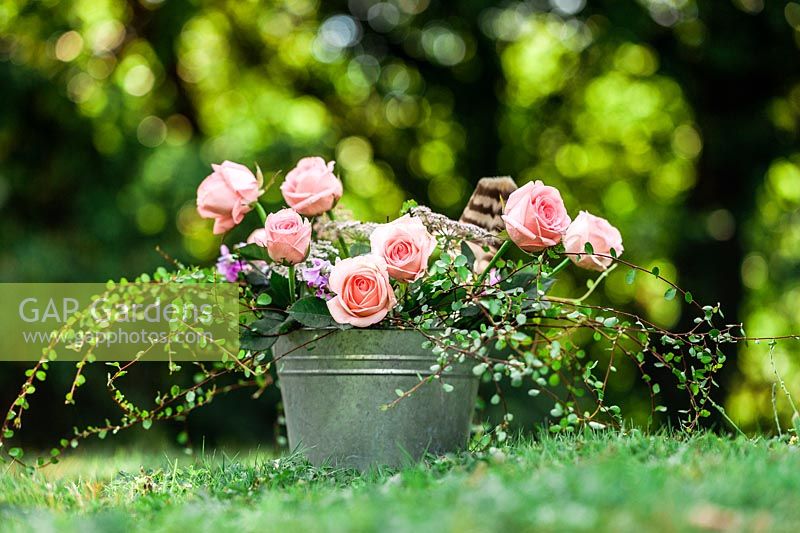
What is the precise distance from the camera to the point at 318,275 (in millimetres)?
2301

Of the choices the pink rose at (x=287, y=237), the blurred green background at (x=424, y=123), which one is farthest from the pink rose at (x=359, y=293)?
the blurred green background at (x=424, y=123)

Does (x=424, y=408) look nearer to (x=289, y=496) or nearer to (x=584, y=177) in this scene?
(x=289, y=496)

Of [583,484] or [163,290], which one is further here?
[163,290]

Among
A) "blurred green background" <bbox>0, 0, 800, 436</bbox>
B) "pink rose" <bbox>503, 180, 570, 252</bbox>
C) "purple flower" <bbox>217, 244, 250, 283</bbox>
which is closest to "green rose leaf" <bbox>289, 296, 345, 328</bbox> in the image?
"purple flower" <bbox>217, 244, 250, 283</bbox>

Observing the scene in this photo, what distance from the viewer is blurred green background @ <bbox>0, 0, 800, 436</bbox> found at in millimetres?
6094

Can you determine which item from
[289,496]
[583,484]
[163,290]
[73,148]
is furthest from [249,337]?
[73,148]

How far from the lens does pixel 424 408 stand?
227cm

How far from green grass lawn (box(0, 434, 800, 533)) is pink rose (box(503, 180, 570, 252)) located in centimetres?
51

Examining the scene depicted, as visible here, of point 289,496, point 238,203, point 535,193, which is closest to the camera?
point 289,496

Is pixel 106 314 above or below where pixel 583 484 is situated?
above

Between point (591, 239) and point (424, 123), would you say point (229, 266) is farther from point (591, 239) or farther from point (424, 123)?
point (424, 123)

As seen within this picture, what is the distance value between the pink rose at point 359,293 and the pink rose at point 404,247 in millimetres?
43

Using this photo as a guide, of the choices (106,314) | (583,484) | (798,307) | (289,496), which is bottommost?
(798,307)

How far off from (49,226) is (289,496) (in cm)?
520
